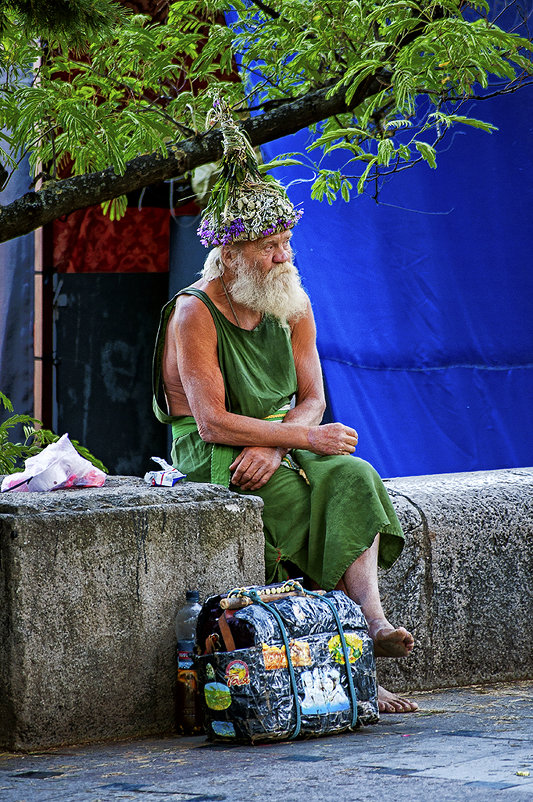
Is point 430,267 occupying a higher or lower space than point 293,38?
lower

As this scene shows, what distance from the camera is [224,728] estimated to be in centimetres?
303

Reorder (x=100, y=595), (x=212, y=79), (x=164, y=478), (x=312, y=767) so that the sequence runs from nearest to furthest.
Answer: (x=312, y=767) < (x=100, y=595) < (x=164, y=478) < (x=212, y=79)

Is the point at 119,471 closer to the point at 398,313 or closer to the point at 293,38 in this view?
the point at 398,313

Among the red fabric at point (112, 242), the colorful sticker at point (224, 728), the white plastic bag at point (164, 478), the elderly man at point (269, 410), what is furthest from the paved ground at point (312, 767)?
the red fabric at point (112, 242)

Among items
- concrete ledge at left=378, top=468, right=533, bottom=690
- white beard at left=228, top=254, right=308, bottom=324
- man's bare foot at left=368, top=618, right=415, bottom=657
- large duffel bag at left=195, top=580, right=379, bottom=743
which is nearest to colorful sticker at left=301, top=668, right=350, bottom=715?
large duffel bag at left=195, top=580, right=379, bottom=743

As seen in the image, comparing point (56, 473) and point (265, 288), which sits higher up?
point (265, 288)

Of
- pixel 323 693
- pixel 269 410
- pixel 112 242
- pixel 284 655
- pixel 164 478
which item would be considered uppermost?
pixel 112 242

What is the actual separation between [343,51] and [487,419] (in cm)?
238

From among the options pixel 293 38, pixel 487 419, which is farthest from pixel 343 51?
pixel 487 419

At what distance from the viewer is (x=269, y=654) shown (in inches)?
119

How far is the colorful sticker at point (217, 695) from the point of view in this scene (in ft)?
9.89

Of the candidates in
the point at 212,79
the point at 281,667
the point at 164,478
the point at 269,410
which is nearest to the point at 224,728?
the point at 281,667

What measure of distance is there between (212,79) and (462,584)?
2118 millimetres

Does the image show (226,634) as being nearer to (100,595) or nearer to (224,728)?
(224,728)
